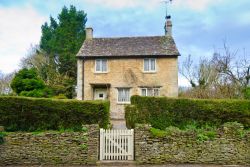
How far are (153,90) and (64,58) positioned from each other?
17550mm

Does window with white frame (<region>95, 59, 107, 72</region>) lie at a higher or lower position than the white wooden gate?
higher

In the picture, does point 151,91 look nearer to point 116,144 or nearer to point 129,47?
point 129,47

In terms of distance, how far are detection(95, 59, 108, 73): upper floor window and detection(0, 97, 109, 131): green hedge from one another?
14.5 meters

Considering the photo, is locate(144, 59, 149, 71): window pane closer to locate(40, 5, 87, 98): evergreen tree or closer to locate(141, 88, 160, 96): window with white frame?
locate(141, 88, 160, 96): window with white frame

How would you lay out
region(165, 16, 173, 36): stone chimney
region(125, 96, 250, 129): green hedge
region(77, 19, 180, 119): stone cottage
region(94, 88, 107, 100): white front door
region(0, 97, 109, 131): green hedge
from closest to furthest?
region(0, 97, 109, 131): green hedge → region(125, 96, 250, 129): green hedge → region(77, 19, 180, 119): stone cottage → region(94, 88, 107, 100): white front door → region(165, 16, 173, 36): stone chimney

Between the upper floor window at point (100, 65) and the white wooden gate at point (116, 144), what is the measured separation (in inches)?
609

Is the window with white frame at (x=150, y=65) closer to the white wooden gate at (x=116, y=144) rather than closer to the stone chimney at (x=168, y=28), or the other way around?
the stone chimney at (x=168, y=28)

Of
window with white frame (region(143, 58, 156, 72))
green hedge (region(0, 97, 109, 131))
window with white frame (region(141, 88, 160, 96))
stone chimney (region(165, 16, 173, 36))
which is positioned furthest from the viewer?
stone chimney (region(165, 16, 173, 36))

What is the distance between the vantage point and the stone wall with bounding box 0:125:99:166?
38.2 feet

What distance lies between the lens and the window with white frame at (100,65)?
2680 centimetres

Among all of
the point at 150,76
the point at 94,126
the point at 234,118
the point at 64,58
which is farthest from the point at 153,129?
the point at 64,58

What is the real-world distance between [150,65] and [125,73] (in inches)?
104

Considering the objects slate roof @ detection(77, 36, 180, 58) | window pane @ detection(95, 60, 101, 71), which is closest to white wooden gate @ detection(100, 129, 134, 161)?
slate roof @ detection(77, 36, 180, 58)

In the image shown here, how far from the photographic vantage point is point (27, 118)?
1236cm
